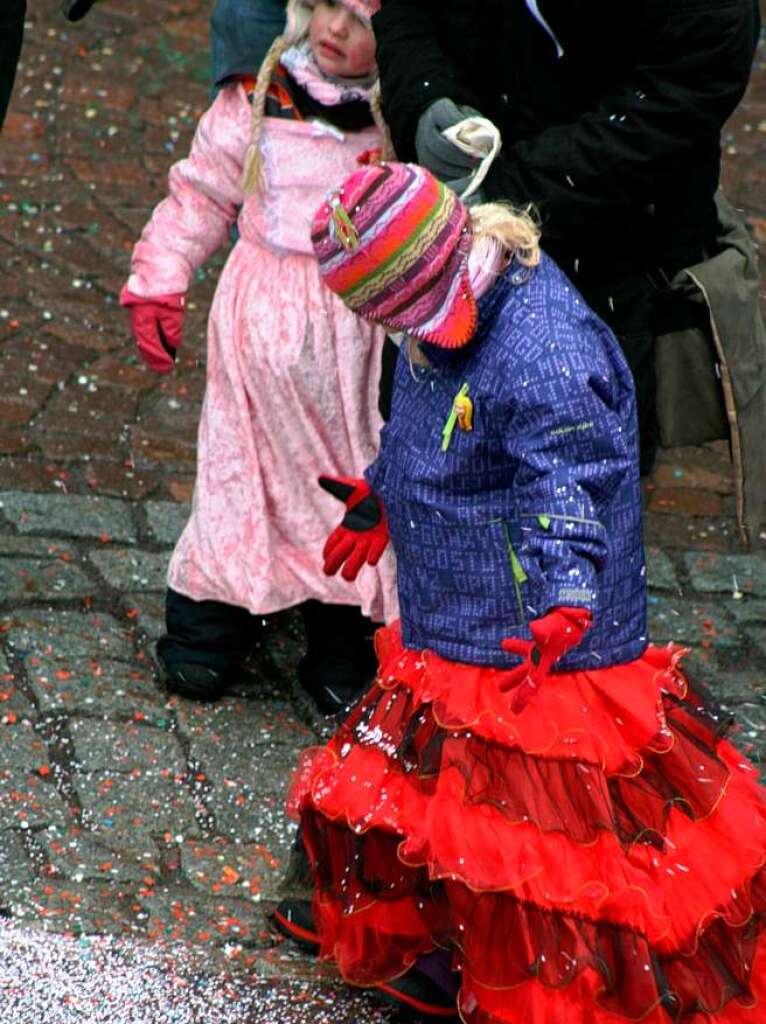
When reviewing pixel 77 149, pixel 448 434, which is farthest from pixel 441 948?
pixel 77 149

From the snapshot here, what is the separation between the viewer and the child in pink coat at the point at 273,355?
161 inches

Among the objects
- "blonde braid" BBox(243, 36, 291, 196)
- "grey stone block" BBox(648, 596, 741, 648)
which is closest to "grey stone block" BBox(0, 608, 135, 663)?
"blonde braid" BBox(243, 36, 291, 196)

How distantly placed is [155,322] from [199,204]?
29 centimetres

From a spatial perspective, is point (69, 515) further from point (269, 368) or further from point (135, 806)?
point (135, 806)

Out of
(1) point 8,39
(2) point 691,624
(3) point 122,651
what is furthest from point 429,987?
(1) point 8,39

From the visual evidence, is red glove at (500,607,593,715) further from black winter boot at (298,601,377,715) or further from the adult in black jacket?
black winter boot at (298,601,377,715)

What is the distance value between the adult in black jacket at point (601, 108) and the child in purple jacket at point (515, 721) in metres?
0.43

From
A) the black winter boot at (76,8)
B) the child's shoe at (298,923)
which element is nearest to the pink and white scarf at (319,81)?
the black winter boot at (76,8)

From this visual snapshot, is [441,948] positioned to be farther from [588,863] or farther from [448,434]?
[448,434]

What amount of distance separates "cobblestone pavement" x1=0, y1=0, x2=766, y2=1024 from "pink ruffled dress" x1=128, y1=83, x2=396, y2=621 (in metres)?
0.33

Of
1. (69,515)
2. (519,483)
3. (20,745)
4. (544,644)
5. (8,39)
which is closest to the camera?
(544,644)

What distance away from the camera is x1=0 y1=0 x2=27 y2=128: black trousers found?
13.6 ft

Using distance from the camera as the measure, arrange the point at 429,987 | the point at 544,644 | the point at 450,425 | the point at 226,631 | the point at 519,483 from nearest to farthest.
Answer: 1. the point at 544,644
2. the point at 519,483
3. the point at 450,425
4. the point at 429,987
5. the point at 226,631

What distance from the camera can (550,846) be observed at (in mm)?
3066
